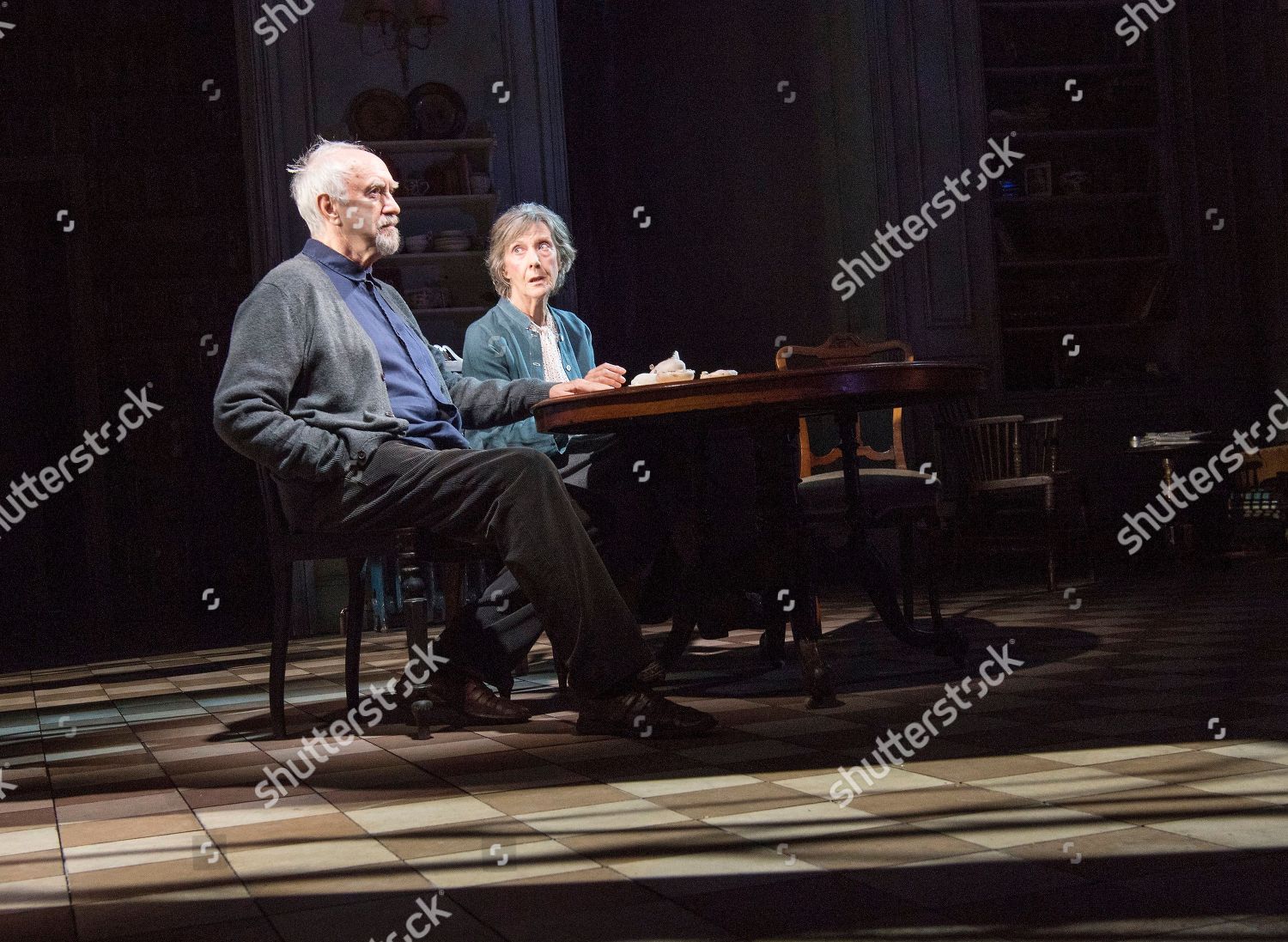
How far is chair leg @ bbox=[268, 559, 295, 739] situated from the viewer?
2.84m

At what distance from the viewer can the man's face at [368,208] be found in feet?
9.78

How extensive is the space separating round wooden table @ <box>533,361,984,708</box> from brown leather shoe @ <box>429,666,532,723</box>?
569 millimetres

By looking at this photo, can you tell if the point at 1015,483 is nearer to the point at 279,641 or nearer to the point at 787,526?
the point at 787,526

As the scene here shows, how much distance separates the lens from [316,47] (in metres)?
6.30

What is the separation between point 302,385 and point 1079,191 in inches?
216

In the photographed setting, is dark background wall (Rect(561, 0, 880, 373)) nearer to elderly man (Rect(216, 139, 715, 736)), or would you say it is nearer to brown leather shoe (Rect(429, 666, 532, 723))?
elderly man (Rect(216, 139, 715, 736))

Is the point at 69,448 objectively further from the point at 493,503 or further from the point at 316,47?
the point at 493,503

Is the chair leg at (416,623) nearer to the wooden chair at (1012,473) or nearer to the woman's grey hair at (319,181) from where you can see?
the woman's grey hair at (319,181)

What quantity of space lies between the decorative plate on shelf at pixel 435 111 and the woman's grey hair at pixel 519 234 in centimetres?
271

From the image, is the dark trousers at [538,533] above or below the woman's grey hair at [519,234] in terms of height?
below

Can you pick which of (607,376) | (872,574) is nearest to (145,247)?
(607,376)

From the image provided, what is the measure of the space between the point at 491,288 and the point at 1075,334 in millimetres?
3187

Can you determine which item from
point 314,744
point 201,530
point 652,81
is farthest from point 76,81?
point 314,744

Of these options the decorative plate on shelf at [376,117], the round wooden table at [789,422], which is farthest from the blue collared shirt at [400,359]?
the decorative plate on shelf at [376,117]
